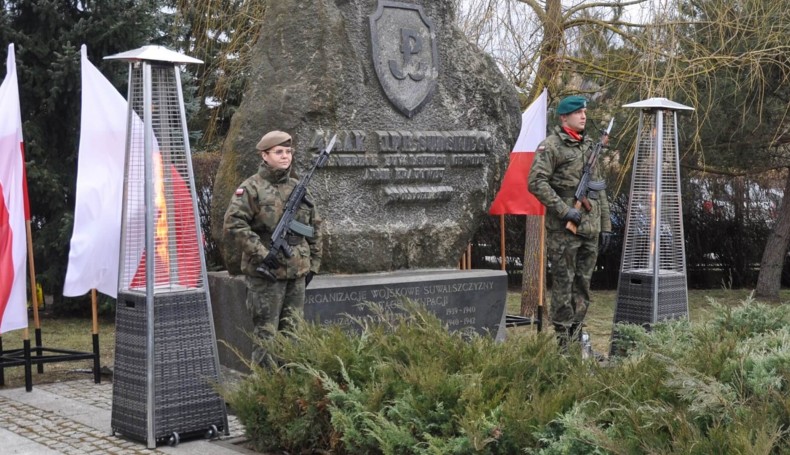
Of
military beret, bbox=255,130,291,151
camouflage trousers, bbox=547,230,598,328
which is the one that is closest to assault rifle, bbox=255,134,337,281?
military beret, bbox=255,130,291,151

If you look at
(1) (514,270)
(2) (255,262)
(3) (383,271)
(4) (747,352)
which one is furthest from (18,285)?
(1) (514,270)

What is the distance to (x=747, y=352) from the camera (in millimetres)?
4301

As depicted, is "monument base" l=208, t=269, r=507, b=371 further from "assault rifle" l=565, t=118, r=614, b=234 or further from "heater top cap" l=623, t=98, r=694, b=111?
"heater top cap" l=623, t=98, r=694, b=111

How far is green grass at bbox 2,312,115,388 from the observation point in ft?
26.4

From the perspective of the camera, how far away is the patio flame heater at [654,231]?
7.98m

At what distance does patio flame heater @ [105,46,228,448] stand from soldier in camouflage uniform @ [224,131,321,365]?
32cm

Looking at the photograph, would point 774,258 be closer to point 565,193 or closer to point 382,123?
point 565,193

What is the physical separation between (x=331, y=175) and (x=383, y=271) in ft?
2.86

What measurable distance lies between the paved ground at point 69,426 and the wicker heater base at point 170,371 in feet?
0.35

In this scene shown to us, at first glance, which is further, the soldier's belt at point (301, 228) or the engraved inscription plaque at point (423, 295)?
the engraved inscription plaque at point (423, 295)

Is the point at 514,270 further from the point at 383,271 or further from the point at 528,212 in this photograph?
the point at 383,271

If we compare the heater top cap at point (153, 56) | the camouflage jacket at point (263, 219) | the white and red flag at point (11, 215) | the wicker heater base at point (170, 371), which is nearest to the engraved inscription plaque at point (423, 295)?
the camouflage jacket at point (263, 219)

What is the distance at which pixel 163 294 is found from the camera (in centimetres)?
556

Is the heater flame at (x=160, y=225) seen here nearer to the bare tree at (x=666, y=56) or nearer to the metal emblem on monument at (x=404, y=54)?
the metal emblem on monument at (x=404, y=54)
